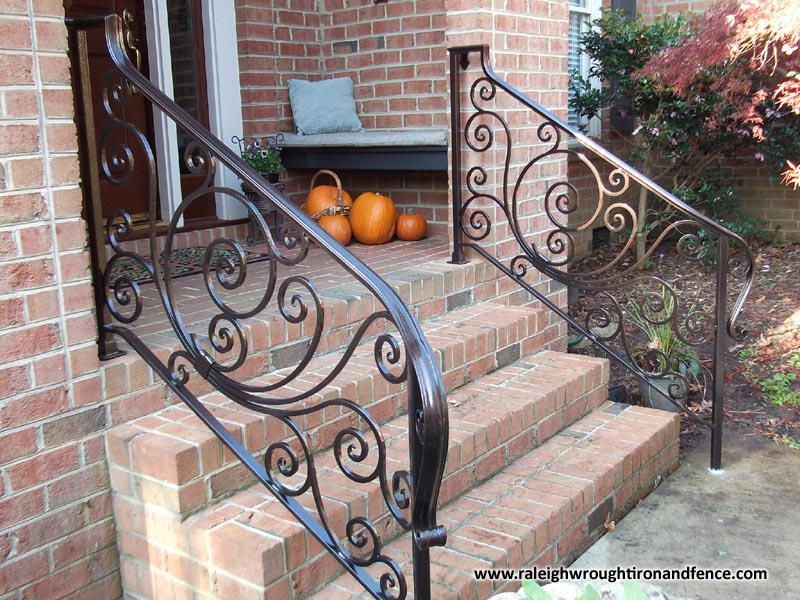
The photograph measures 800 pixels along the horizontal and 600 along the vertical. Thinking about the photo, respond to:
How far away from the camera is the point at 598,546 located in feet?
8.87

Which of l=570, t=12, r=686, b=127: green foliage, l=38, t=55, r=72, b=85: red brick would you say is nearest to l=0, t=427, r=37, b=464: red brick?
l=38, t=55, r=72, b=85: red brick

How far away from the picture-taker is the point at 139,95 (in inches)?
159

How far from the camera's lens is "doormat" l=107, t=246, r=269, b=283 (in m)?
3.38

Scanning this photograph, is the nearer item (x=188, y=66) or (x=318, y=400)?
(x=318, y=400)

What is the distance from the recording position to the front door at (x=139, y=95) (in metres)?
3.83

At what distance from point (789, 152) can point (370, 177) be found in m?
2.95

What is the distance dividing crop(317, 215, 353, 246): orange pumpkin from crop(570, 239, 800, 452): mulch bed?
1.49 m

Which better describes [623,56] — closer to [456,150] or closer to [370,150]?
[370,150]

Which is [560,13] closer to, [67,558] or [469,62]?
[469,62]

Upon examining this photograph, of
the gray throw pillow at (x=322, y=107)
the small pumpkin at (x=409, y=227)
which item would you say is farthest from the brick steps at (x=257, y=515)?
the gray throw pillow at (x=322, y=107)

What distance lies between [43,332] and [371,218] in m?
2.26

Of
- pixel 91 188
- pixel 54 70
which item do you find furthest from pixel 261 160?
pixel 54 70

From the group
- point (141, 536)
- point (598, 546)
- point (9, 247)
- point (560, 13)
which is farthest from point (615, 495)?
point (560, 13)

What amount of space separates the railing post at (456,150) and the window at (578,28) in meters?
2.86
